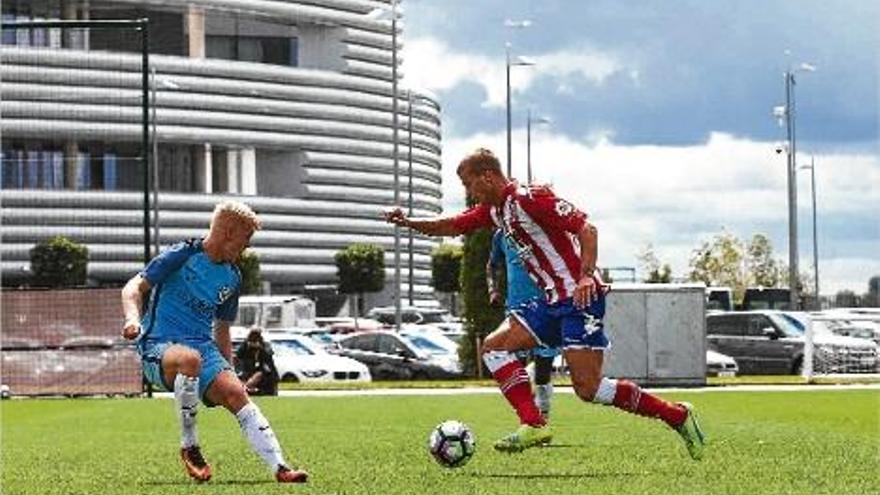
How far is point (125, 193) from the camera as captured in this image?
107375 millimetres

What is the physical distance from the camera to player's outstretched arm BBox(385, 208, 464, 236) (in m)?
12.3

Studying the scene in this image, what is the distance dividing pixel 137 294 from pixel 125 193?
97.8 meters

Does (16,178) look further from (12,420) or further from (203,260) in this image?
(203,260)

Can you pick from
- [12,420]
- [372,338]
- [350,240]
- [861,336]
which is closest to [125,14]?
[350,240]

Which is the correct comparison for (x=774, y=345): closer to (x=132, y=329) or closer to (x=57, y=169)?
(x=132, y=329)

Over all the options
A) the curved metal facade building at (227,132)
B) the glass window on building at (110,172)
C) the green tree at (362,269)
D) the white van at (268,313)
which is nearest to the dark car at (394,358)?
the white van at (268,313)

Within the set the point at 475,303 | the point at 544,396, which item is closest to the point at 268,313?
the point at 475,303

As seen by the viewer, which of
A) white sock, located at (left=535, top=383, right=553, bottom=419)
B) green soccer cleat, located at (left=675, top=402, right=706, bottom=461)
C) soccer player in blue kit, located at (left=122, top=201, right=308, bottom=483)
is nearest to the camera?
soccer player in blue kit, located at (left=122, top=201, right=308, bottom=483)

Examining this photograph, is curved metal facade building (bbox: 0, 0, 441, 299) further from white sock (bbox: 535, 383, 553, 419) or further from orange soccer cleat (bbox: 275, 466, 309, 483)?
orange soccer cleat (bbox: 275, 466, 309, 483)

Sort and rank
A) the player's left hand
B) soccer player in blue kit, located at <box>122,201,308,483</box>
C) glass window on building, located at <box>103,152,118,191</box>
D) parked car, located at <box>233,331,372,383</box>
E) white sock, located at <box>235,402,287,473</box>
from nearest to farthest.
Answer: white sock, located at <box>235,402,287,473</box>, soccer player in blue kit, located at <box>122,201,308,483</box>, the player's left hand, parked car, located at <box>233,331,372,383</box>, glass window on building, located at <box>103,152,118,191</box>

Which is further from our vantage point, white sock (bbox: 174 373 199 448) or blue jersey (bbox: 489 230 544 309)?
blue jersey (bbox: 489 230 544 309)

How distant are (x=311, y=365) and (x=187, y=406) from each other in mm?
31424

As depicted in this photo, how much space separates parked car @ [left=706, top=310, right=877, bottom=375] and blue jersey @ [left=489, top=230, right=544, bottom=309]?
91.5 feet

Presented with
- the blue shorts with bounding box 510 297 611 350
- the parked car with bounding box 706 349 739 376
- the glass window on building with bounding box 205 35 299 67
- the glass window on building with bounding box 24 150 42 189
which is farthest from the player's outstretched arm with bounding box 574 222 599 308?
the glass window on building with bounding box 205 35 299 67
